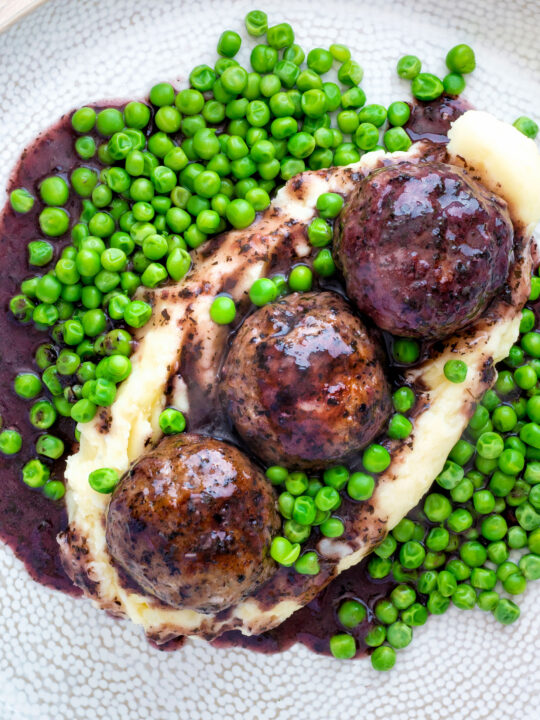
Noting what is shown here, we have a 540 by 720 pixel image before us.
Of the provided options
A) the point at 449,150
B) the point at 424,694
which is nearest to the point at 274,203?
the point at 449,150

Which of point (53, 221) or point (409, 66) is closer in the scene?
point (53, 221)

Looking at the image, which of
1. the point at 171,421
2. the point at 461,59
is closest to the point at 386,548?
the point at 171,421

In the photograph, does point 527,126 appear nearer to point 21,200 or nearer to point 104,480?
point 21,200

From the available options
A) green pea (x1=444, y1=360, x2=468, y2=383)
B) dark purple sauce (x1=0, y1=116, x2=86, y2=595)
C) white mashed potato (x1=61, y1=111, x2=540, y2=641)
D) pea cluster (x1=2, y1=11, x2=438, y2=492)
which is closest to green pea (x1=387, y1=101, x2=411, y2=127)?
pea cluster (x1=2, y1=11, x2=438, y2=492)

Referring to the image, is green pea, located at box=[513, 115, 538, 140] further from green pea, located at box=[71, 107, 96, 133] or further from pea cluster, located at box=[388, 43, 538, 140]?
green pea, located at box=[71, 107, 96, 133]

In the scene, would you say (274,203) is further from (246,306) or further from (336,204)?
(246,306)

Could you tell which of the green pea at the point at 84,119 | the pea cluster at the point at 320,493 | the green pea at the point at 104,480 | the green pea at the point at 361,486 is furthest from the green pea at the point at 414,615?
the green pea at the point at 84,119

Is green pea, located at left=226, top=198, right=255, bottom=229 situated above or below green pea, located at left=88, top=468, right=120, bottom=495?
above
